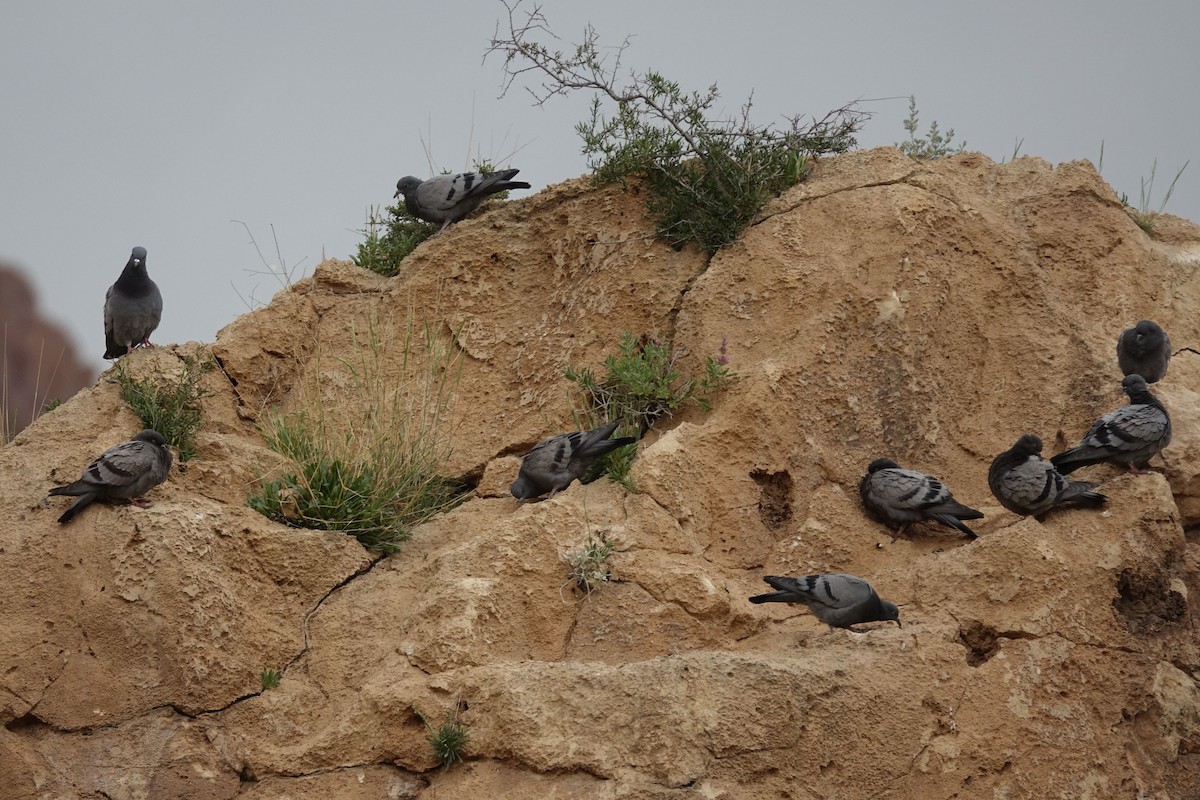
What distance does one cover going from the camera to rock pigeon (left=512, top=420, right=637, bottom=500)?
7062 mm

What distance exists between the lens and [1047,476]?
6.64 m

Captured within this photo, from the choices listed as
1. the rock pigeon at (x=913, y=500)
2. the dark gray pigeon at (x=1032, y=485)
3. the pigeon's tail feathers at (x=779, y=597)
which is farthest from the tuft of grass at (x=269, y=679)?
the dark gray pigeon at (x=1032, y=485)

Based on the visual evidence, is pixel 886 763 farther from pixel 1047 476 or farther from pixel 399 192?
pixel 399 192

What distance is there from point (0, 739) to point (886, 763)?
4338 millimetres

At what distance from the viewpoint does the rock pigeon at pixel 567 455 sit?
7062 millimetres

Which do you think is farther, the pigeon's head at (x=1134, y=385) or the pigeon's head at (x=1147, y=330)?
the pigeon's head at (x=1147, y=330)

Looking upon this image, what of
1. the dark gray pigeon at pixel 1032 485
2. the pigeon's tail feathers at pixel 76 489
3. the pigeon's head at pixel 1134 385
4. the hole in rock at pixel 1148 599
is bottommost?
the hole in rock at pixel 1148 599

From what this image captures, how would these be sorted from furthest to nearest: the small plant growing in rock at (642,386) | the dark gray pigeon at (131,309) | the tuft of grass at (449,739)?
the dark gray pigeon at (131,309) < the small plant growing in rock at (642,386) < the tuft of grass at (449,739)

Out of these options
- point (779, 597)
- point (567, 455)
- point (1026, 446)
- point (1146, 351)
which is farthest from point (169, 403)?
point (1146, 351)

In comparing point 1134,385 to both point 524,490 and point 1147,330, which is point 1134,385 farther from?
point 524,490

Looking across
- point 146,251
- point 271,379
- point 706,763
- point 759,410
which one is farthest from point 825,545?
point 146,251

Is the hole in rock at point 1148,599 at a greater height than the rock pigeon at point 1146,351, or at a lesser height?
lesser

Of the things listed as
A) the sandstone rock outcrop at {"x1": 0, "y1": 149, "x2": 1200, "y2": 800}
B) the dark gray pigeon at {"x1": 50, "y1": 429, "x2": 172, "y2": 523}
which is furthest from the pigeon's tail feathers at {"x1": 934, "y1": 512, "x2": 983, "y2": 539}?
the dark gray pigeon at {"x1": 50, "y1": 429, "x2": 172, "y2": 523}

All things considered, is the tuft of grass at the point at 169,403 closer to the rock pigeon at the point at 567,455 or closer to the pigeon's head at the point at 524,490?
the pigeon's head at the point at 524,490
